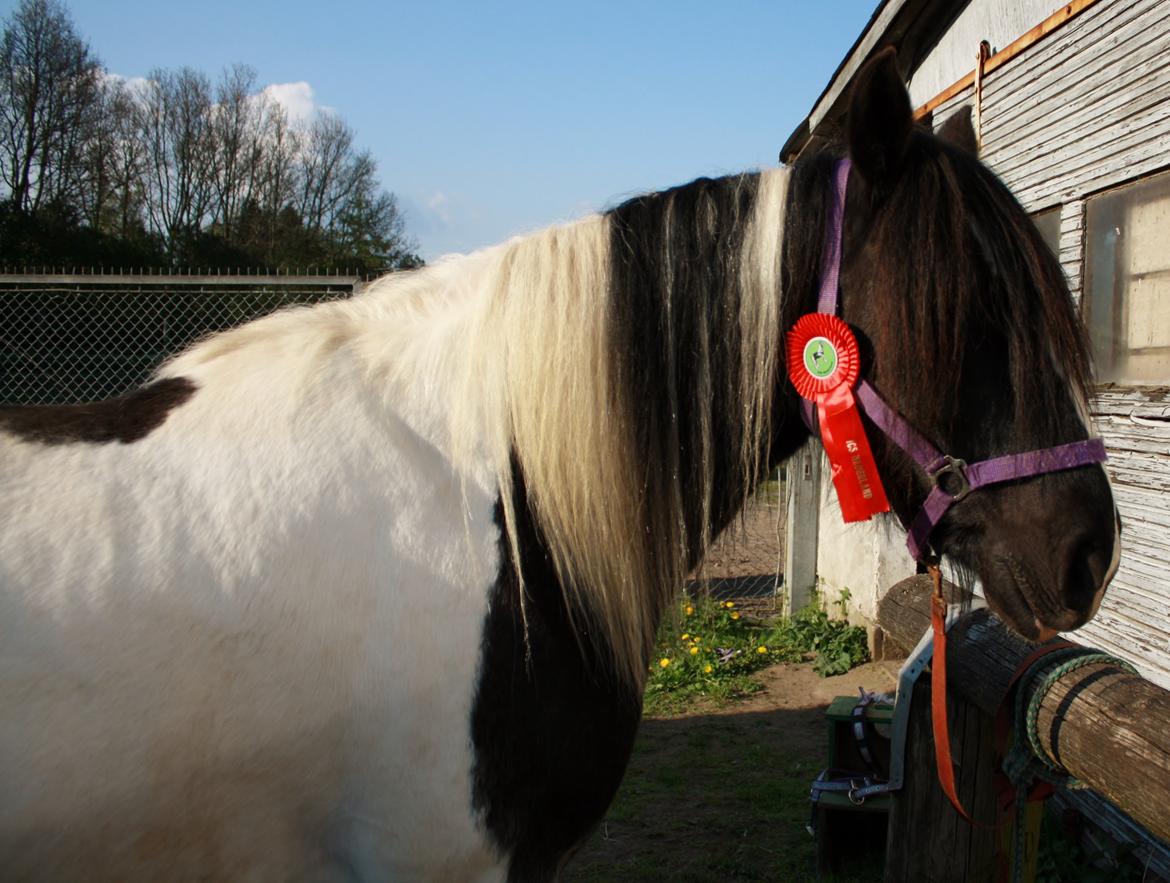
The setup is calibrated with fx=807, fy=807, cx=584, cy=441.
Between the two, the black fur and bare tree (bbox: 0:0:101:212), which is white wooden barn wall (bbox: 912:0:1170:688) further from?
bare tree (bbox: 0:0:101:212)

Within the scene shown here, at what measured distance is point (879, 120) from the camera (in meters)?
1.50

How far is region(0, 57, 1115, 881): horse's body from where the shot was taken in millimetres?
1297

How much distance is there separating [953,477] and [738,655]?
5000mm

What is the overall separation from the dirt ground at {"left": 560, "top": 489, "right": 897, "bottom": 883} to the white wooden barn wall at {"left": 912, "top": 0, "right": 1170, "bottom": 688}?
148 centimetres

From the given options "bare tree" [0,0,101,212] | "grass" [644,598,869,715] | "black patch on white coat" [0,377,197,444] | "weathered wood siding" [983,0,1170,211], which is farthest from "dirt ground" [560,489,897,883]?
"bare tree" [0,0,101,212]

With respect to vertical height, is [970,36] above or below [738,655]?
above

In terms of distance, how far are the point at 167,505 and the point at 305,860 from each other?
67 centimetres

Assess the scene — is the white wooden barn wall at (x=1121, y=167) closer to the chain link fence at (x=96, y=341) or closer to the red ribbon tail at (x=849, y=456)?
the red ribbon tail at (x=849, y=456)

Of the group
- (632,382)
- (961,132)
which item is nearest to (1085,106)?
(961,132)

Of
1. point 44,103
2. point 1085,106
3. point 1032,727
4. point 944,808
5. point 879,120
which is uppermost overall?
point 44,103

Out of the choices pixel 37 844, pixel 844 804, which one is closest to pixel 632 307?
pixel 37 844

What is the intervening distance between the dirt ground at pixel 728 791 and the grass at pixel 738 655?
127mm

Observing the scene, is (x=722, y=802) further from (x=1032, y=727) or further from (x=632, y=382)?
(x=632, y=382)

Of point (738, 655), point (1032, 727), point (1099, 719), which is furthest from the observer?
point (738, 655)
